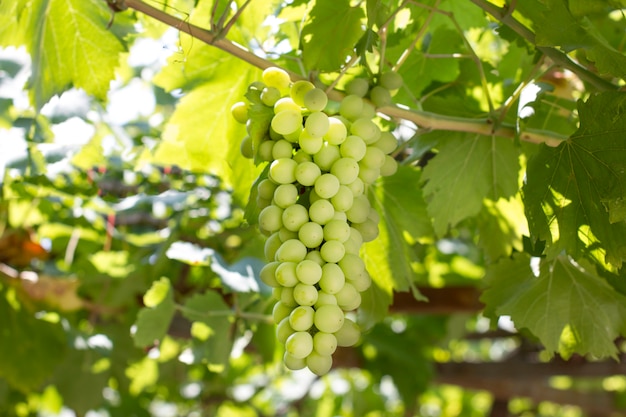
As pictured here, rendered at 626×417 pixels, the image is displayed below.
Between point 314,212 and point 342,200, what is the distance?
4cm

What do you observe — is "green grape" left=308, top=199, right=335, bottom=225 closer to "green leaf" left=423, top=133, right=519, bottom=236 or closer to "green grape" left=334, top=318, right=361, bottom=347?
"green grape" left=334, top=318, right=361, bottom=347

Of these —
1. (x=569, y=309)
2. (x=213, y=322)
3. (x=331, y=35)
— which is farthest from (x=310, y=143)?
(x=213, y=322)

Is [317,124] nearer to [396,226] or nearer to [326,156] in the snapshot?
[326,156]

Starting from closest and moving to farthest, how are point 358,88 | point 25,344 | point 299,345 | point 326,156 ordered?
point 299,345, point 326,156, point 358,88, point 25,344

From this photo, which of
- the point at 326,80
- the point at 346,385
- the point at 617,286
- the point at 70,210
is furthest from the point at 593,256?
Answer: the point at 346,385

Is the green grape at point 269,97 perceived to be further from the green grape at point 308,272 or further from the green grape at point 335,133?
the green grape at point 308,272

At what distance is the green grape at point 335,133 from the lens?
0.80m

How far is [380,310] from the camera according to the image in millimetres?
1089

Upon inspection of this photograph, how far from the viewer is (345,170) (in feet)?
2.58

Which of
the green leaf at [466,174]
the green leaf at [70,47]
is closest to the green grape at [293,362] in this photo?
the green leaf at [466,174]

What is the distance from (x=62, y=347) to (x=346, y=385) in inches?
63.2

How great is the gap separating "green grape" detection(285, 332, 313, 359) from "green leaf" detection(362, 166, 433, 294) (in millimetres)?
399

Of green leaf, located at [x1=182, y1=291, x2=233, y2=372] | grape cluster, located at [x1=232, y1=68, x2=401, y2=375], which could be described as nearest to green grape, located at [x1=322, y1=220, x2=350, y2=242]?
grape cluster, located at [x1=232, y1=68, x2=401, y2=375]

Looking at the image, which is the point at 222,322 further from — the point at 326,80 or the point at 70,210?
the point at 70,210
